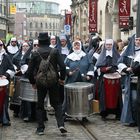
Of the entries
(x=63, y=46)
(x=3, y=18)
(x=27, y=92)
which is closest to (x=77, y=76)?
(x=27, y=92)

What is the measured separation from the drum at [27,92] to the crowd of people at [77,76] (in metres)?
0.09

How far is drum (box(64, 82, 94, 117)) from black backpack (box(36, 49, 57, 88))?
1.23 metres

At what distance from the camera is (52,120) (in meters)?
12.1

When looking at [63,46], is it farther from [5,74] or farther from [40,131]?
[40,131]

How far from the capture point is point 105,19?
3791cm

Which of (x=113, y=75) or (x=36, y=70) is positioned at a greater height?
(x=36, y=70)

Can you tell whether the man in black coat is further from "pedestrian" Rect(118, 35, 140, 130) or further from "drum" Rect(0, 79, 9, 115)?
"pedestrian" Rect(118, 35, 140, 130)

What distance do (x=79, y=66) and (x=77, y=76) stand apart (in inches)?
9.7

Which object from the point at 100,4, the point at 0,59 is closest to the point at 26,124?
the point at 0,59

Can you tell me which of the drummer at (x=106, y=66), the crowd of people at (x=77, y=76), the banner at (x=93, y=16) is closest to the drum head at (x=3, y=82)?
the crowd of people at (x=77, y=76)

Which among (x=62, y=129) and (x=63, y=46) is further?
(x=63, y=46)

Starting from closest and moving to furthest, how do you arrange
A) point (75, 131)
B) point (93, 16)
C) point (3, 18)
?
1. point (75, 131)
2. point (93, 16)
3. point (3, 18)

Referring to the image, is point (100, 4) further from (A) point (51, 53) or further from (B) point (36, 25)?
(B) point (36, 25)

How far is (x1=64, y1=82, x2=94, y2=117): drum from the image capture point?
1120 centimetres
